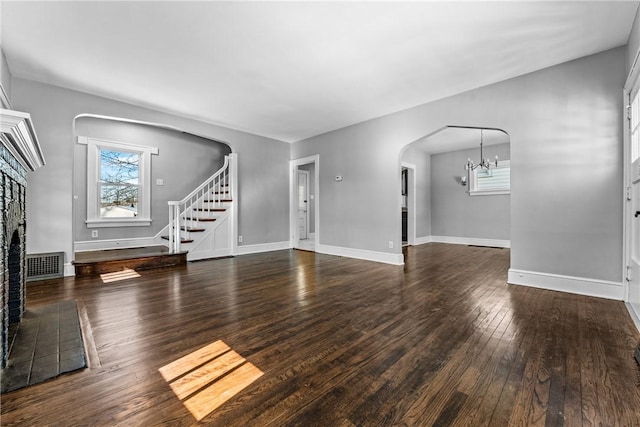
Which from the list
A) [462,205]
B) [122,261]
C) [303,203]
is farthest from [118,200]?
[462,205]

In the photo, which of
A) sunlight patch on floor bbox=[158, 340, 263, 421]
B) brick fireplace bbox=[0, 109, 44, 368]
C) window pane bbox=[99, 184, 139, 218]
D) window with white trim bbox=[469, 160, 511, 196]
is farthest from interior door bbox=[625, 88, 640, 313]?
window pane bbox=[99, 184, 139, 218]

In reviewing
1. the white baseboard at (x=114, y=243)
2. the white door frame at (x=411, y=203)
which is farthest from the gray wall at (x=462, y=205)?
the white baseboard at (x=114, y=243)

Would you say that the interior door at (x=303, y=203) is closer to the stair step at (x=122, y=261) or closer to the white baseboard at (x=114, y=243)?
the white baseboard at (x=114, y=243)

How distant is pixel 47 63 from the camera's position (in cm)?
329

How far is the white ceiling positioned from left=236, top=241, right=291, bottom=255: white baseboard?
A: 310 centimetres

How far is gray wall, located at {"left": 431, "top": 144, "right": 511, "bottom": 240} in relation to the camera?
23.3 feet

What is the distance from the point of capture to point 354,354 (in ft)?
6.09

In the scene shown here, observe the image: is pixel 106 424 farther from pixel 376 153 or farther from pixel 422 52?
pixel 376 153

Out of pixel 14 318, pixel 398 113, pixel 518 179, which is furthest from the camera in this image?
pixel 398 113

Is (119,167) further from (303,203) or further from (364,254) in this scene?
(364,254)

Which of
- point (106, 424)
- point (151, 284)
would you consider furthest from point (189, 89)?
point (106, 424)

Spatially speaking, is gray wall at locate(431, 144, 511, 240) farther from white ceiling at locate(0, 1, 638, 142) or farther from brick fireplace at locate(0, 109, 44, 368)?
brick fireplace at locate(0, 109, 44, 368)

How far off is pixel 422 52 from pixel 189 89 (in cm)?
313

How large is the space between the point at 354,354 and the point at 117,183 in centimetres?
602
